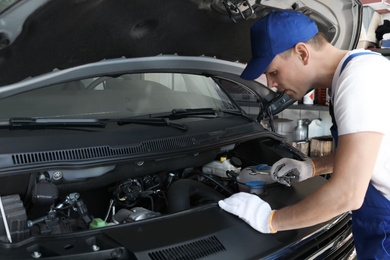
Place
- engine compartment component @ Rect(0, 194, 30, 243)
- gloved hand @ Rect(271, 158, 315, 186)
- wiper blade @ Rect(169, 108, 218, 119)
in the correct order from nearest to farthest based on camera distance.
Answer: engine compartment component @ Rect(0, 194, 30, 243)
gloved hand @ Rect(271, 158, 315, 186)
wiper blade @ Rect(169, 108, 218, 119)

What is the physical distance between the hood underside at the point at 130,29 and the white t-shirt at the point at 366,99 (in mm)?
563

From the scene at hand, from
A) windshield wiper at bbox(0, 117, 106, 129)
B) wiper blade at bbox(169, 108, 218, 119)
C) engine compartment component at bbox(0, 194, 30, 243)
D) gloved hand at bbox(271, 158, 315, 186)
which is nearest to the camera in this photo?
engine compartment component at bbox(0, 194, 30, 243)

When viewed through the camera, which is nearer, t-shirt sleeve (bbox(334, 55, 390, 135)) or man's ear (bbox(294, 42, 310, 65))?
t-shirt sleeve (bbox(334, 55, 390, 135))

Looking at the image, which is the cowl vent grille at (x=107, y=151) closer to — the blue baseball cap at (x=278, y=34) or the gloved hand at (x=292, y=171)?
the gloved hand at (x=292, y=171)

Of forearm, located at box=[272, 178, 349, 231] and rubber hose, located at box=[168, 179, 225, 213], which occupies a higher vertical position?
forearm, located at box=[272, 178, 349, 231]

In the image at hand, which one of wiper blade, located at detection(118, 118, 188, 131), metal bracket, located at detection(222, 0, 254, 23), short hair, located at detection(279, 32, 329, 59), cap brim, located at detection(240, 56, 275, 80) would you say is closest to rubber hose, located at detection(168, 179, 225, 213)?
wiper blade, located at detection(118, 118, 188, 131)

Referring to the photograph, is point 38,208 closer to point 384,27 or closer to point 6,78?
point 6,78

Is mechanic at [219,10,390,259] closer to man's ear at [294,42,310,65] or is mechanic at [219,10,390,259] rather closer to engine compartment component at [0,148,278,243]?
man's ear at [294,42,310,65]

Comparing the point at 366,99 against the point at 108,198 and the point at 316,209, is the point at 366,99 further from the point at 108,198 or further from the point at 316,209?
the point at 108,198

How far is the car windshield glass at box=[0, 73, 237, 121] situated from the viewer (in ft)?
4.86

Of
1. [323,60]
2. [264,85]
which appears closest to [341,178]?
[323,60]

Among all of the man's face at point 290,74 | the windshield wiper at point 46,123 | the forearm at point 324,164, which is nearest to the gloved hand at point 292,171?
the forearm at point 324,164

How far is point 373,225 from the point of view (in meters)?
1.23

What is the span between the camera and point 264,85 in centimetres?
223
